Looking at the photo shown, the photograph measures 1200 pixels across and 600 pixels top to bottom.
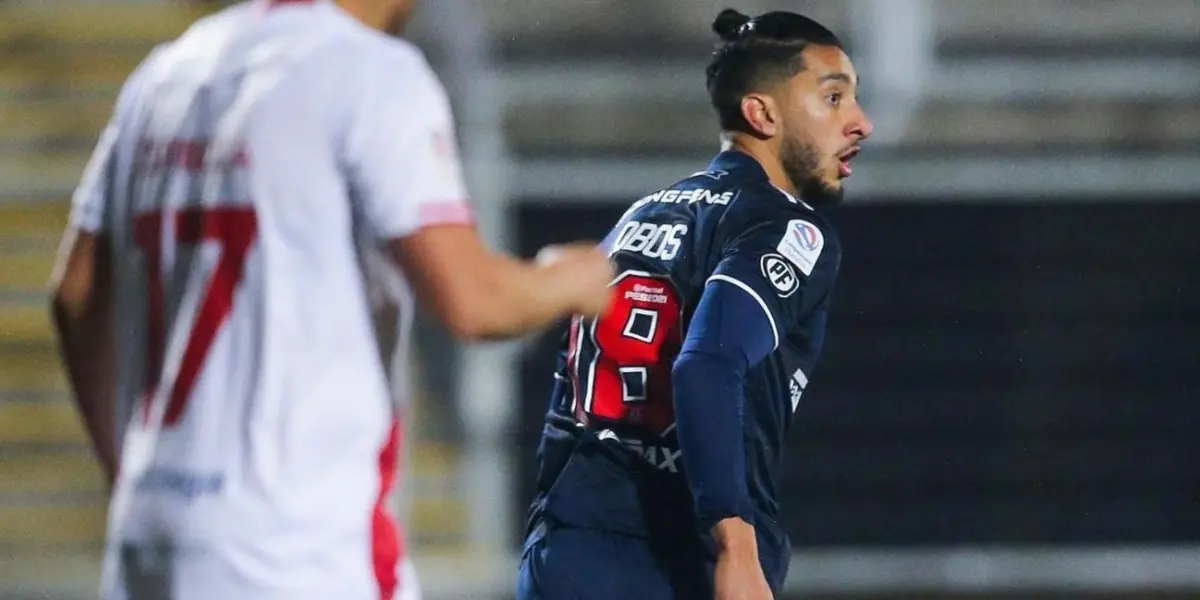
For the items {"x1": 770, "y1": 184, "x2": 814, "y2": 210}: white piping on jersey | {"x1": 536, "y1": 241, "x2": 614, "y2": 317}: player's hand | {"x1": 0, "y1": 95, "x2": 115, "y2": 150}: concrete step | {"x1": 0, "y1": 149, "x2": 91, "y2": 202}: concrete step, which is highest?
{"x1": 536, "y1": 241, "x2": 614, "y2": 317}: player's hand

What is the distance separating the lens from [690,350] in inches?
115

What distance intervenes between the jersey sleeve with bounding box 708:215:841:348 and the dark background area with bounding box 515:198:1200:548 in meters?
3.81

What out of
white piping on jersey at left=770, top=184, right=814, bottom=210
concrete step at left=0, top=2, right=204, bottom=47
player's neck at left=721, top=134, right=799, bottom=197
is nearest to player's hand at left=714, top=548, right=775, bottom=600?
white piping on jersey at left=770, top=184, right=814, bottom=210

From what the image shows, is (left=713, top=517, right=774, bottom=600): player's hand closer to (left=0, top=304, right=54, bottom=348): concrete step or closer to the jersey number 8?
the jersey number 8

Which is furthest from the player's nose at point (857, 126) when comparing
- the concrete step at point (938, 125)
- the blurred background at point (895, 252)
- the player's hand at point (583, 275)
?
the concrete step at point (938, 125)

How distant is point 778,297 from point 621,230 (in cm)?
40

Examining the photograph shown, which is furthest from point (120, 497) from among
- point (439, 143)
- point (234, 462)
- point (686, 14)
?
point (686, 14)

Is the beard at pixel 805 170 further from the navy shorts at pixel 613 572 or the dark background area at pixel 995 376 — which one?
the dark background area at pixel 995 376

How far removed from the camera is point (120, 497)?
209cm

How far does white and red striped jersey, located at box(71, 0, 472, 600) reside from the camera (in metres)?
1.98

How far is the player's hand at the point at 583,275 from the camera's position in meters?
2.03

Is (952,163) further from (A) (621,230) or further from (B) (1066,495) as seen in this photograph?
(A) (621,230)

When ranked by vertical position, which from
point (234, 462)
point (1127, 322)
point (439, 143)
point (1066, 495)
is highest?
point (439, 143)

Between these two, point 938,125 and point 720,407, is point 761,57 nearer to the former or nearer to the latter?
point 720,407
